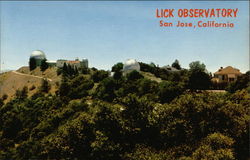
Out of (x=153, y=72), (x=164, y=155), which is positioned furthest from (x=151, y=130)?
(x=153, y=72)

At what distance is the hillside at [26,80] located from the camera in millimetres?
95988

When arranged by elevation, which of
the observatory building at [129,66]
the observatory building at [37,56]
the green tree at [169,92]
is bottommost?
the green tree at [169,92]

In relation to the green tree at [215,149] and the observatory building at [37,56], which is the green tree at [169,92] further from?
the observatory building at [37,56]

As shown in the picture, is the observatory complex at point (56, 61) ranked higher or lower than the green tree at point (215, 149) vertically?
higher

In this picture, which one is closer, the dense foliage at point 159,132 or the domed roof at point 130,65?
the dense foliage at point 159,132

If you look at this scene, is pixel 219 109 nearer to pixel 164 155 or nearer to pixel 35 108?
pixel 164 155

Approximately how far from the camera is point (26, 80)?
4146 inches

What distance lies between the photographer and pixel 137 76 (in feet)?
242

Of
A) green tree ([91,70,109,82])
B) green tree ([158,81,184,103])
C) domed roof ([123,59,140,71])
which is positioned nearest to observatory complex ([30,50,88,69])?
green tree ([91,70,109,82])

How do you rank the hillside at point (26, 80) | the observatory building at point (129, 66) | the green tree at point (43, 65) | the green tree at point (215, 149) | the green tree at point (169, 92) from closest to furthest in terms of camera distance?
the green tree at point (215, 149)
the green tree at point (169, 92)
the observatory building at point (129, 66)
the hillside at point (26, 80)
the green tree at point (43, 65)

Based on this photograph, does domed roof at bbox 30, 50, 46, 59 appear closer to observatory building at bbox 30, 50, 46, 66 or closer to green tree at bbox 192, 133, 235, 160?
observatory building at bbox 30, 50, 46, 66

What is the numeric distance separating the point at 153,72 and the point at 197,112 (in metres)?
70.3

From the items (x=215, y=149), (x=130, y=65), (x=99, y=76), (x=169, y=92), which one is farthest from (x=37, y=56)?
(x=215, y=149)

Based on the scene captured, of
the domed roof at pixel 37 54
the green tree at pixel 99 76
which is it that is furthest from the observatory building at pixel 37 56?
the green tree at pixel 99 76
